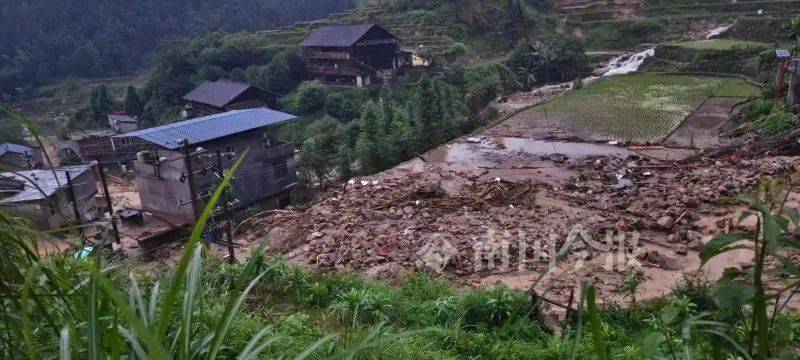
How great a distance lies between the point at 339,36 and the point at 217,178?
48.8 feet

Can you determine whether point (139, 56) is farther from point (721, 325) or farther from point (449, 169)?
point (721, 325)

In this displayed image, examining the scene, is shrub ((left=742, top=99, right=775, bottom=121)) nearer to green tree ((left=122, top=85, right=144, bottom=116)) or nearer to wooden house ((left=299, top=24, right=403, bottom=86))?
wooden house ((left=299, top=24, right=403, bottom=86))

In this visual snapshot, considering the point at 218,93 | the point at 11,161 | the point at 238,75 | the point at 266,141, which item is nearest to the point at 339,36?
the point at 238,75

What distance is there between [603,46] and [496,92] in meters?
10.8

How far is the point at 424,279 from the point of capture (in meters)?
6.75

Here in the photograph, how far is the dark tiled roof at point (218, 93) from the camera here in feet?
67.2

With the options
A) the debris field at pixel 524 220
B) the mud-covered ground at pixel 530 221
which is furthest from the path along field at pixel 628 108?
the debris field at pixel 524 220

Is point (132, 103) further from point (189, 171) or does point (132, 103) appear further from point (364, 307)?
point (364, 307)

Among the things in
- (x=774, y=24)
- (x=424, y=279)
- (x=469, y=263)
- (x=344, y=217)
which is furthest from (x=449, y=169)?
(x=774, y=24)

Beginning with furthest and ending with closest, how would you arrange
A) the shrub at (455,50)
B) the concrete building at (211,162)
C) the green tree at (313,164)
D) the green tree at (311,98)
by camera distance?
the shrub at (455,50) → the green tree at (311,98) → the green tree at (313,164) → the concrete building at (211,162)

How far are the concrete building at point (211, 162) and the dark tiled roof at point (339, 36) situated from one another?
34.6 ft

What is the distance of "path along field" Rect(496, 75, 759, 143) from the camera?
15.9m

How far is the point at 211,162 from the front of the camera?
475 inches

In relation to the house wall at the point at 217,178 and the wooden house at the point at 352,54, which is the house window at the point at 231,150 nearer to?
the house wall at the point at 217,178
